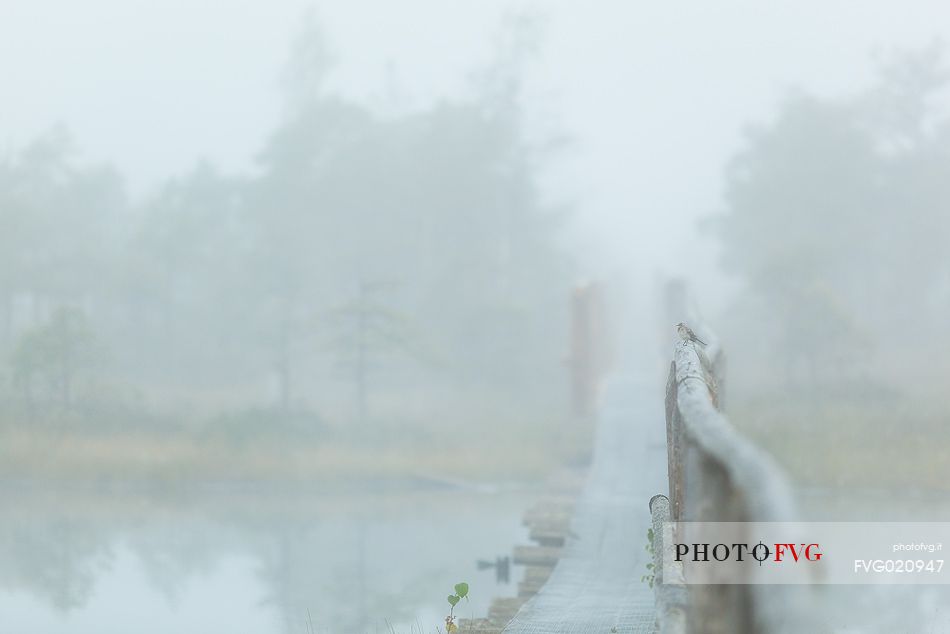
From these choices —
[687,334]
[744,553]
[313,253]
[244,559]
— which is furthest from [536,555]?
[313,253]

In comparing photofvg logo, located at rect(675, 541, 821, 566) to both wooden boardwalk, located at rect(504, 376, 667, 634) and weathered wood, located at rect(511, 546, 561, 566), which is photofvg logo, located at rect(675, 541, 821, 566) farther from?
weathered wood, located at rect(511, 546, 561, 566)

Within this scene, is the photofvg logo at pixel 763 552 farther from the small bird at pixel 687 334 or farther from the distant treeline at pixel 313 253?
the distant treeline at pixel 313 253

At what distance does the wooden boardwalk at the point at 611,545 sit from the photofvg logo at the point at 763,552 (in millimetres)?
2595

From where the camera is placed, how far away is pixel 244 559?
14.1m

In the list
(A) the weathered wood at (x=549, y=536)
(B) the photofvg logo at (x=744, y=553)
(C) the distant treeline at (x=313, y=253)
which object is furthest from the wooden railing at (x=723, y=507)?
(C) the distant treeline at (x=313, y=253)

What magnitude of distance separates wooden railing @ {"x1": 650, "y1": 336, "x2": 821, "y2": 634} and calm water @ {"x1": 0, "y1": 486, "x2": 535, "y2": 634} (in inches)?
227

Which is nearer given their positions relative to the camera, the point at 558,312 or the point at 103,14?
the point at 558,312

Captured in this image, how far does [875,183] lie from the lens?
3117cm

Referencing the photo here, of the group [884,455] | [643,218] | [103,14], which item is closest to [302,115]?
[884,455]

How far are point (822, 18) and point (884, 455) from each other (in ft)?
233

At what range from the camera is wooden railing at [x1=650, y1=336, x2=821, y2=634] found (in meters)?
2.63

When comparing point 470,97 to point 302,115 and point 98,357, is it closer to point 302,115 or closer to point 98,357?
point 302,115

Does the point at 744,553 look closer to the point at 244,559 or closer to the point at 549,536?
the point at 549,536

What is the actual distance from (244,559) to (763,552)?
1204 centimetres
